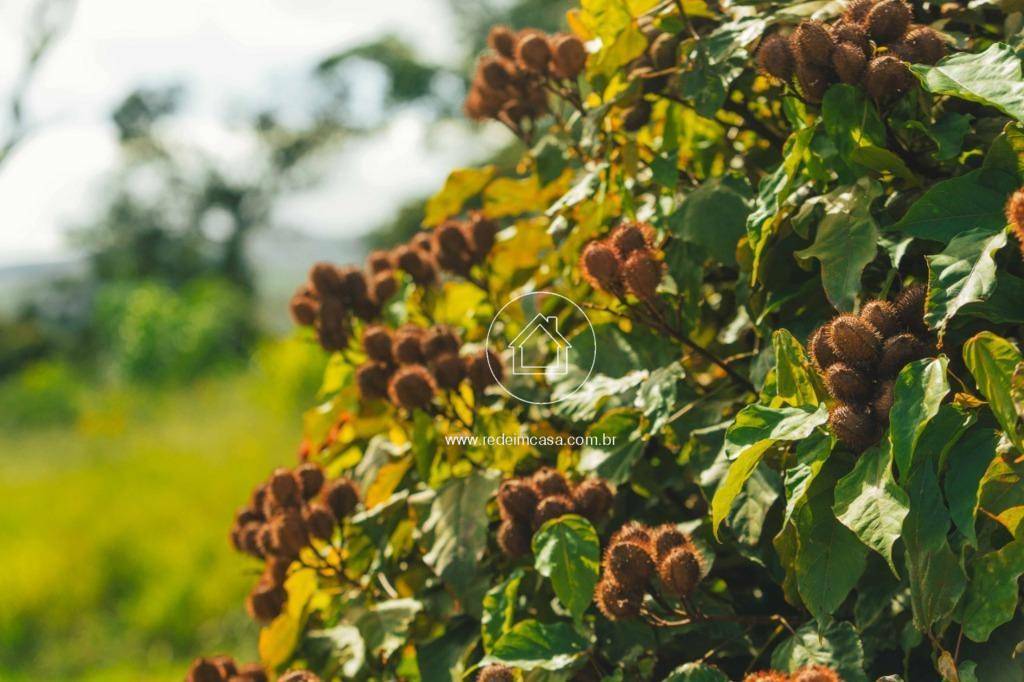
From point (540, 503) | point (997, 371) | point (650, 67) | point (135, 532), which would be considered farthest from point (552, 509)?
point (135, 532)

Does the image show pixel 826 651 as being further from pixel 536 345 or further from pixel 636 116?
pixel 636 116

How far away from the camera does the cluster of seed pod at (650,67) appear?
1257mm

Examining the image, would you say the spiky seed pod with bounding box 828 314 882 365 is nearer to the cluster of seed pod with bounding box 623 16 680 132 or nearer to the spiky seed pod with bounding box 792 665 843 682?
the spiky seed pod with bounding box 792 665 843 682

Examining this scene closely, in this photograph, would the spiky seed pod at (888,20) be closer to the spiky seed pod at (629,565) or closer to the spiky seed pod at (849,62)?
the spiky seed pod at (849,62)

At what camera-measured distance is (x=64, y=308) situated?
13.4m

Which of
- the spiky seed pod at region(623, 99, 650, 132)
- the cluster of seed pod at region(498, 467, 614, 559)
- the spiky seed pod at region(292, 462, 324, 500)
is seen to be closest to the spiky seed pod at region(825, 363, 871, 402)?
the cluster of seed pod at region(498, 467, 614, 559)

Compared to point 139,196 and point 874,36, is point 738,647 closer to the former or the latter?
point 874,36

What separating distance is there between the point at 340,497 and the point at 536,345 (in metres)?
0.31

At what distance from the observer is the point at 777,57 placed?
1.00m

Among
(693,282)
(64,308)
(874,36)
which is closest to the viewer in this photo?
(874,36)

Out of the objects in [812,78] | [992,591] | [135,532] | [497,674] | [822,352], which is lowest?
[135,532]

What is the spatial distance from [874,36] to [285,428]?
616 centimetres

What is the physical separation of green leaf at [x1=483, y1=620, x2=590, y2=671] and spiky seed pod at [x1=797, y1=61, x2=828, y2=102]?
0.56 meters

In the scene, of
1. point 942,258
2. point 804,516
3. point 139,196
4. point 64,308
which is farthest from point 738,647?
point 139,196
